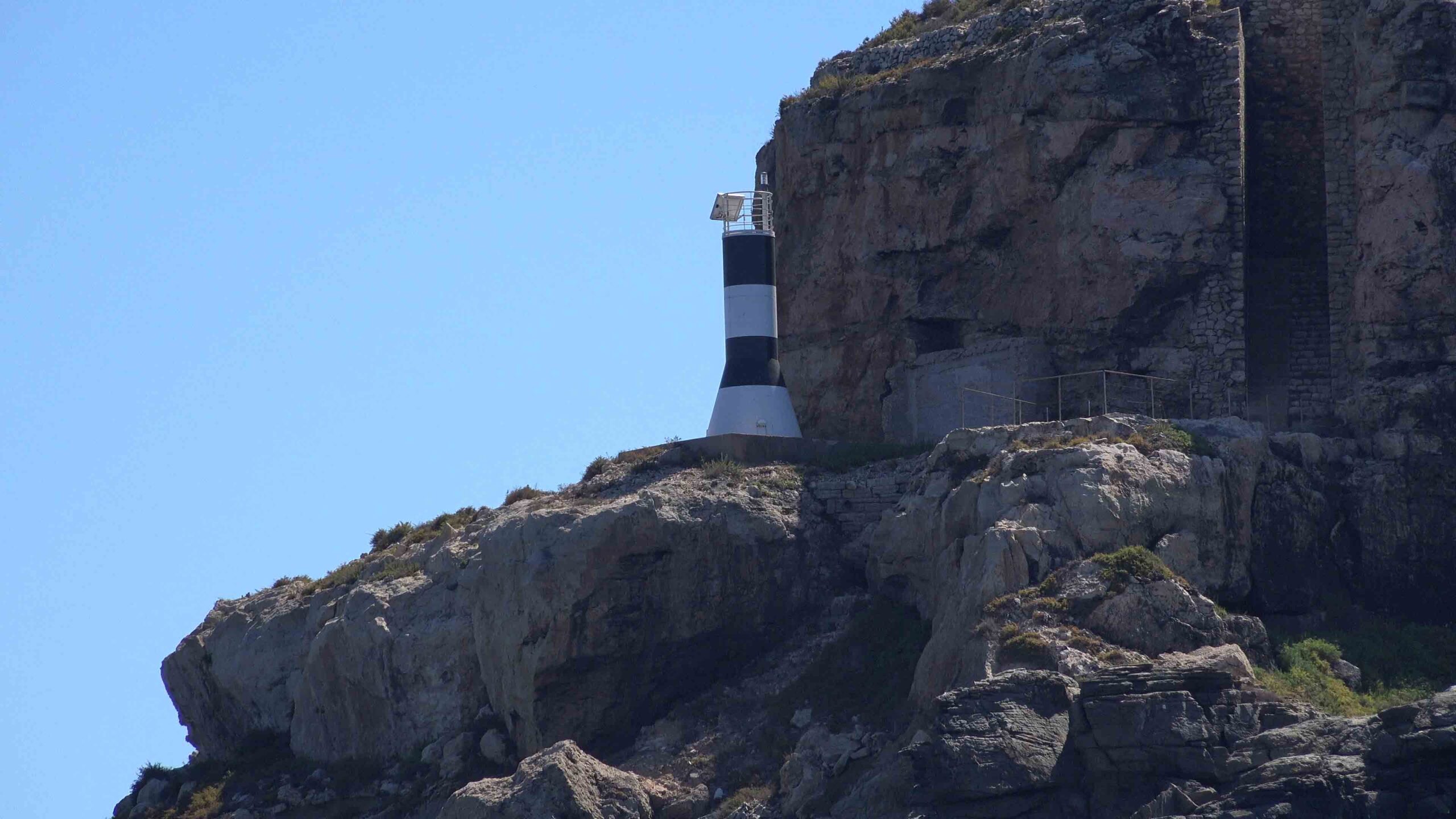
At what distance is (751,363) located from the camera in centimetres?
3566

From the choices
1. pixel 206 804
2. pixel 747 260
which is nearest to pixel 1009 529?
pixel 747 260

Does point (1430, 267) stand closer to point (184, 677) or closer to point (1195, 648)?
point (1195, 648)

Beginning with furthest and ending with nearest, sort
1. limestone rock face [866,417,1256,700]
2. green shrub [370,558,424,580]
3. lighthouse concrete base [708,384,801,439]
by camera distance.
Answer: lighthouse concrete base [708,384,801,439], green shrub [370,558,424,580], limestone rock face [866,417,1256,700]

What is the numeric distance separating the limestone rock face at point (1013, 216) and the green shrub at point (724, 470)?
360cm

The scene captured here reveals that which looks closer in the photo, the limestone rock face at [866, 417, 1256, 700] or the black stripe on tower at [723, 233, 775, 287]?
the limestone rock face at [866, 417, 1256, 700]

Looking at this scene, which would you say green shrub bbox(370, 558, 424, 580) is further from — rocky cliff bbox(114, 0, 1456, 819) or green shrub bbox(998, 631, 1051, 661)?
green shrub bbox(998, 631, 1051, 661)

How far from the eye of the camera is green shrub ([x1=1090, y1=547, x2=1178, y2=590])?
2664 centimetres

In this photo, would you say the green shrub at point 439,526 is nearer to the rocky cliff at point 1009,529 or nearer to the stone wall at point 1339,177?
the rocky cliff at point 1009,529

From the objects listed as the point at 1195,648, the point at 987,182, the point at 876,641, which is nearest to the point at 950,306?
the point at 987,182

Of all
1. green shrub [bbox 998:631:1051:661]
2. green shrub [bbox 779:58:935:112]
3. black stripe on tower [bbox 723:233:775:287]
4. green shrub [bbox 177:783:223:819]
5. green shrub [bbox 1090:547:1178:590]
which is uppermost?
green shrub [bbox 779:58:935:112]

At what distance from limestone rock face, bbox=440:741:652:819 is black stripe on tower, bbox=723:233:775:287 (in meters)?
9.62

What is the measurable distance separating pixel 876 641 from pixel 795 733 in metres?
1.78

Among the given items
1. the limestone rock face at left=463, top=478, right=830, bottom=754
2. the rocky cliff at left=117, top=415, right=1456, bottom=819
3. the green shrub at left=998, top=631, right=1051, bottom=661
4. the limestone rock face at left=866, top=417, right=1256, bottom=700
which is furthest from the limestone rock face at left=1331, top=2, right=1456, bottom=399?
the limestone rock face at left=463, top=478, right=830, bottom=754

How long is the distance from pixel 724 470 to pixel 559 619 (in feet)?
12.1
